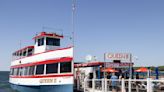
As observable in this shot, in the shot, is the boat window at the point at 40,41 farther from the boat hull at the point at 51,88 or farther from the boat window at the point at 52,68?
the boat window at the point at 52,68

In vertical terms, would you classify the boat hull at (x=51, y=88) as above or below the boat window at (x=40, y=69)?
below

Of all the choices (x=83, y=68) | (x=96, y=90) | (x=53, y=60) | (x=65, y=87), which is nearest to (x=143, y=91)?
(x=96, y=90)

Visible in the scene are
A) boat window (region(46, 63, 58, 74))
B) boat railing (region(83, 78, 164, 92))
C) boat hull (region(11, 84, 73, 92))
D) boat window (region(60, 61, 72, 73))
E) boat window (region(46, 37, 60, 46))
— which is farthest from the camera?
boat window (region(46, 37, 60, 46))

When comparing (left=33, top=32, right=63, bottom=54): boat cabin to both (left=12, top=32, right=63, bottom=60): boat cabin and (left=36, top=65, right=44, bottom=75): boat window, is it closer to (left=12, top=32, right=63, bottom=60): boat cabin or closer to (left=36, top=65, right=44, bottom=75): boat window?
(left=12, top=32, right=63, bottom=60): boat cabin

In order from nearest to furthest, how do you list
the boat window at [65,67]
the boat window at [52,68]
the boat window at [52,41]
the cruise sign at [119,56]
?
the cruise sign at [119,56], the boat window at [65,67], the boat window at [52,68], the boat window at [52,41]

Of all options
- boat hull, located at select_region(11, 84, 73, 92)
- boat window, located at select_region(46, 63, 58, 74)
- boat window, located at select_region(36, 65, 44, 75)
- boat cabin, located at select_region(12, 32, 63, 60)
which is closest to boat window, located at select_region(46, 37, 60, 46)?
boat cabin, located at select_region(12, 32, 63, 60)

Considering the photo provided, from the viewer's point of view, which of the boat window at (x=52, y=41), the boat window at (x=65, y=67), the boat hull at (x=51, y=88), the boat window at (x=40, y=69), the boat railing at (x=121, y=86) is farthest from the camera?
the boat window at (x=52, y=41)

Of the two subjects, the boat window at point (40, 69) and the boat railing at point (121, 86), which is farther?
the boat window at point (40, 69)

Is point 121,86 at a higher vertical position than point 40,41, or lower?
lower

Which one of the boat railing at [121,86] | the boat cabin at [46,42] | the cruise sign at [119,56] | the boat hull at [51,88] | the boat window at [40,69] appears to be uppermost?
the boat cabin at [46,42]

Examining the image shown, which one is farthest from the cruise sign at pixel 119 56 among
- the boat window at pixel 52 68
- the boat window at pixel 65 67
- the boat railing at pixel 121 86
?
the boat window at pixel 52 68

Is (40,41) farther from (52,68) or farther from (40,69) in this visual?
(52,68)

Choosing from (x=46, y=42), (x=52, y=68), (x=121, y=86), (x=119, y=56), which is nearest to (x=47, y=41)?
(x=46, y=42)

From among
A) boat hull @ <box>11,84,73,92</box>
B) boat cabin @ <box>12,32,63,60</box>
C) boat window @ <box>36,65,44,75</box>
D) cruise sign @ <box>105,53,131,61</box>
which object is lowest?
boat hull @ <box>11,84,73,92</box>
